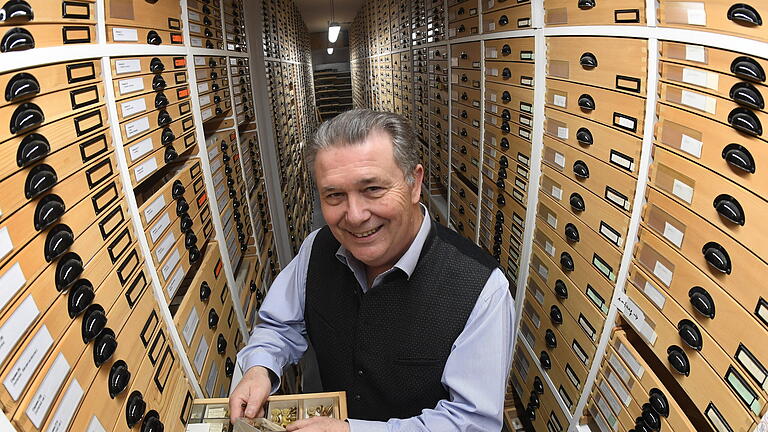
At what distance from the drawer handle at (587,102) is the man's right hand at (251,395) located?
1.73m

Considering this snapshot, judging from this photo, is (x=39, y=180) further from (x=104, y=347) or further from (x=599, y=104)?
(x=599, y=104)

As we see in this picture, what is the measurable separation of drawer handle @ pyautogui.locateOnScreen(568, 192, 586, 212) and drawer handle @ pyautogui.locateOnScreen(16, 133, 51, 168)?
6.68 ft

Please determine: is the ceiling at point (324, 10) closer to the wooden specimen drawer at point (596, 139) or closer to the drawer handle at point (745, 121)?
the wooden specimen drawer at point (596, 139)

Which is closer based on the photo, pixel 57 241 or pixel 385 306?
pixel 57 241

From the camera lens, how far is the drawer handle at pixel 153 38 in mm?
1677

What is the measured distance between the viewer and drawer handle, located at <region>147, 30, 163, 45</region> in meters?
1.68

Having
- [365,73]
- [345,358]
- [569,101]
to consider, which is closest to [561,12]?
[569,101]

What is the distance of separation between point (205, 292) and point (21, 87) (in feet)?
4.00

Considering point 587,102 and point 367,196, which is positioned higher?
point 587,102

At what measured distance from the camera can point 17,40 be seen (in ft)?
3.03

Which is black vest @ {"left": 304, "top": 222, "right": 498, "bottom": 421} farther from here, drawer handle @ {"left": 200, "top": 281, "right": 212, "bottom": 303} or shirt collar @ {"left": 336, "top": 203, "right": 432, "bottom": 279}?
drawer handle @ {"left": 200, "top": 281, "right": 212, "bottom": 303}

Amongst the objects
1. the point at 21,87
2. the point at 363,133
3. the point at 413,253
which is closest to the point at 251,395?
the point at 413,253

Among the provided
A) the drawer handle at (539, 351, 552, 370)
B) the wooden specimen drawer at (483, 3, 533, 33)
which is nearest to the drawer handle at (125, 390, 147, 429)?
the drawer handle at (539, 351, 552, 370)

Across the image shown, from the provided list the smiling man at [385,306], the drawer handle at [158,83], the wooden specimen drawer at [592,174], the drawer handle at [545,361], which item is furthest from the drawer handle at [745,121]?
the drawer handle at [158,83]
